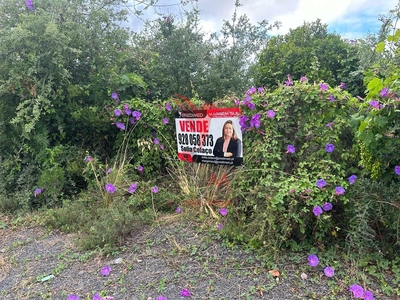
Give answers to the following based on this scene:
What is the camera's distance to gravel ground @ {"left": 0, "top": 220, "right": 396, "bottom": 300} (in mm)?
1905

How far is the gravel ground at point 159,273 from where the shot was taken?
1.91m

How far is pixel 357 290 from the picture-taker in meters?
1.80

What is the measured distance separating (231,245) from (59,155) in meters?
2.35

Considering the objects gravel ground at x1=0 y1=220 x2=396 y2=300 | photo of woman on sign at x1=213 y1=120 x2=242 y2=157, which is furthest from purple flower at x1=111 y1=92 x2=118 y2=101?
gravel ground at x1=0 y1=220 x2=396 y2=300

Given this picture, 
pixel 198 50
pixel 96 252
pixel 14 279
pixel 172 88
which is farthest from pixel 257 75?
pixel 14 279

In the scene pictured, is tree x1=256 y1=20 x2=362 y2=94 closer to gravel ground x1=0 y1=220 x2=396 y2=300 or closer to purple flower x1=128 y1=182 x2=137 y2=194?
purple flower x1=128 y1=182 x2=137 y2=194

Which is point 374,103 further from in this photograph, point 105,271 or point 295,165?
point 105,271

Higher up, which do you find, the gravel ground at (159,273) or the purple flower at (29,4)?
the purple flower at (29,4)

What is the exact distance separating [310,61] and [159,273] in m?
3.81

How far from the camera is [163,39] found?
4457 mm

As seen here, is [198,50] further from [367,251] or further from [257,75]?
[367,251]

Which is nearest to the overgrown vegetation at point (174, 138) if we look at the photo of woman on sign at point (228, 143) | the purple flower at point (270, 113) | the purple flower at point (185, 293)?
the purple flower at point (270, 113)

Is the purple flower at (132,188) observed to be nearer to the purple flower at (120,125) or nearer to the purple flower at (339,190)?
the purple flower at (120,125)

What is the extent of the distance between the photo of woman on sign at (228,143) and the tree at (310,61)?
1.94 meters
